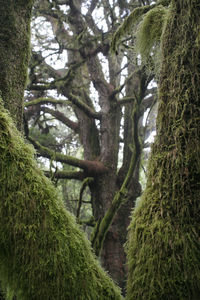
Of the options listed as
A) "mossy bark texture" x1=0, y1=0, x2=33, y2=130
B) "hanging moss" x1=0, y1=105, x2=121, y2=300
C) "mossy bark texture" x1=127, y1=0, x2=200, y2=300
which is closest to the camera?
"hanging moss" x1=0, y1=105, x2=121, y2=300

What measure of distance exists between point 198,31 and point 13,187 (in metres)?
1.35

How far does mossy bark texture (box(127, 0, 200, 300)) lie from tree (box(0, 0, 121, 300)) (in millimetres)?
259

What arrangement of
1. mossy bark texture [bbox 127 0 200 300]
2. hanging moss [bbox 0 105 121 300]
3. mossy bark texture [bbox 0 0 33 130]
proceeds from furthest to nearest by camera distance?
mossy bark texture [bbox 0 0 33 130]
mossy bark texture [bbox 127 0 200 300]
hanging moss [bbox 0 105 121 300]

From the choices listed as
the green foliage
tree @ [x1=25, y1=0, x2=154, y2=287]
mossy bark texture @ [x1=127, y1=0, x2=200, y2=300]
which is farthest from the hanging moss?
tree @ [x1=25, y1=0, x2=154, y2=287]

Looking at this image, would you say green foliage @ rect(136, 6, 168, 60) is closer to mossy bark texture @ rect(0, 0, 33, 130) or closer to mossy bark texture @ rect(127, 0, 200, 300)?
mossy bark texture @ rect(127, 0, 200, 300)

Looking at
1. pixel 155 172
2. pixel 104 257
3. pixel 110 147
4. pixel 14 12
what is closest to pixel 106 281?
pixel 155 172

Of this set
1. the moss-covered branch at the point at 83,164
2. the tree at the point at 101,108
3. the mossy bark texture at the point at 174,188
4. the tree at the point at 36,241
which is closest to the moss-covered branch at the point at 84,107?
the tree at the point at 101,108

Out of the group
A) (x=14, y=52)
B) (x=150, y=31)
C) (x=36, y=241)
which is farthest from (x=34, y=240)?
(x=150, y=31)

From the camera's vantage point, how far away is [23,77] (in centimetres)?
234

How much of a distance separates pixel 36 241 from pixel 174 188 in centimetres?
74

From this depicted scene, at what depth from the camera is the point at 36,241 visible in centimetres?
122

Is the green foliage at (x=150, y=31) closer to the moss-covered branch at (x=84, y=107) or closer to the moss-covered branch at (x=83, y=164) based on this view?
the moss-covered branch at (x=83, y=164)

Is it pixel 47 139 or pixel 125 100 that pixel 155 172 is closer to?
pixel 125 100

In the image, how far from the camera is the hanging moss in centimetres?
119
